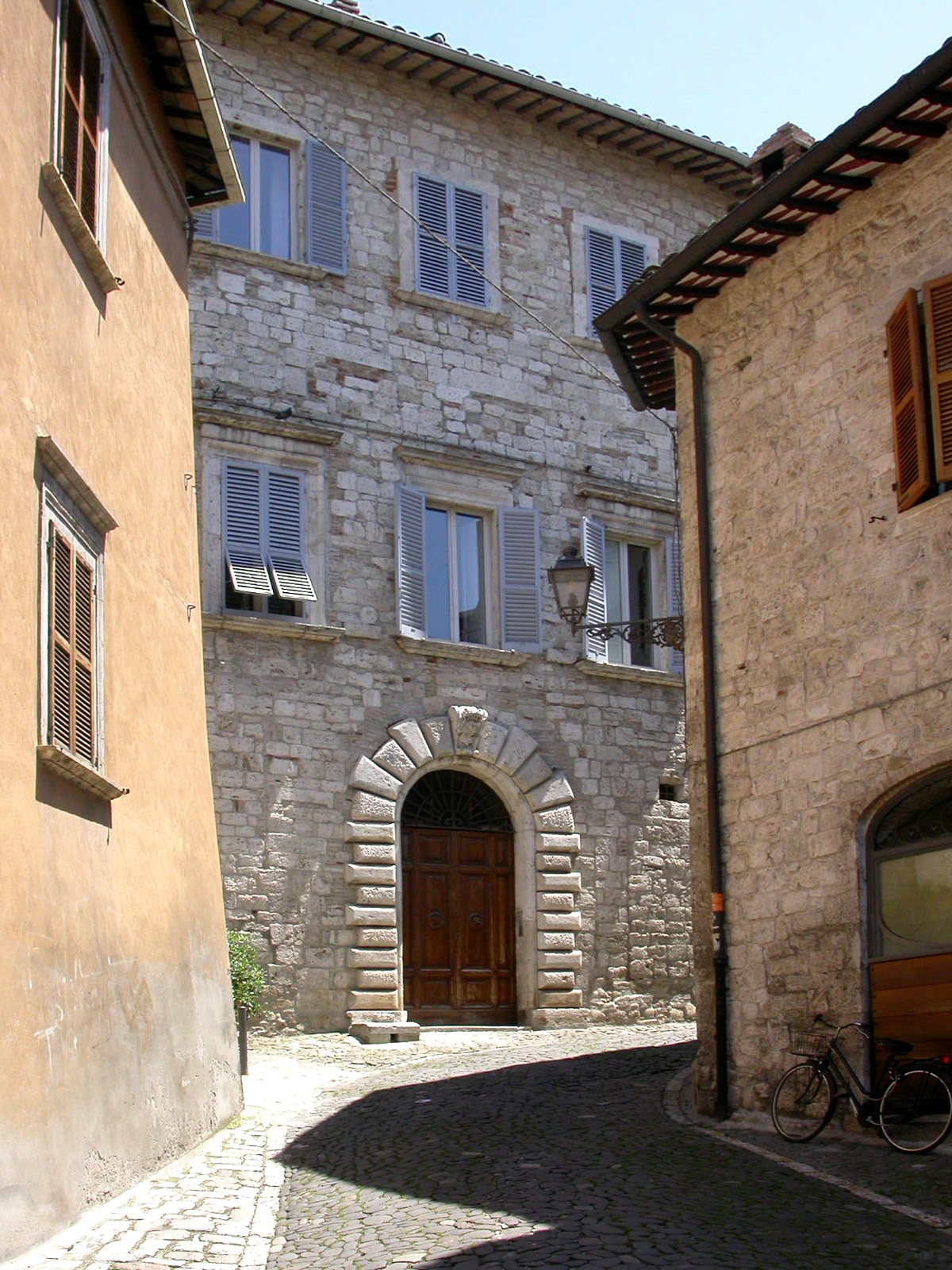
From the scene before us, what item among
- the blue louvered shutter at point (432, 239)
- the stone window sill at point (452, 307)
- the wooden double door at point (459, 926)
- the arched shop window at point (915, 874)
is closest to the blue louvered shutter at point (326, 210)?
the stone window sill at point (452, 307)

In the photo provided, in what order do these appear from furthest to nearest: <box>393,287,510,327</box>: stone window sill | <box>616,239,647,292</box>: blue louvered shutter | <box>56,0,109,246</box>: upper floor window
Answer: <box>616,239,647,292</box>: blue louvered shutter, <box>393,287,510,327</box>: stone window sill, <box>56,0,109,246</box>: upper floor window

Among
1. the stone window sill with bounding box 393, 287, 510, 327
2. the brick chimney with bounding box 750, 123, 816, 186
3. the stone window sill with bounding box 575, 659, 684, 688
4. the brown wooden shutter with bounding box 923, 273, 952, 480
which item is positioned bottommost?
the stone window sill with bounding box 575, 659, 684, 688

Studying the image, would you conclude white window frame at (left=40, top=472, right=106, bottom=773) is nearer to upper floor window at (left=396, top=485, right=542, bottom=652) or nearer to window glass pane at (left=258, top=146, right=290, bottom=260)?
upper floor window at (left=396, top=485, right=542, bottom=652)

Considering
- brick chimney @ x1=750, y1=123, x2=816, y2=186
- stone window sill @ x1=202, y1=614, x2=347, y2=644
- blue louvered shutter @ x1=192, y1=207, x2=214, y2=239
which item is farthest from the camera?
blue louvered shutter @ x1=192, y1=207, x2=214, y2=239

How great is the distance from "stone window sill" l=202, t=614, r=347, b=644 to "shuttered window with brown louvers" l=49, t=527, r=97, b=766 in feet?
23.0

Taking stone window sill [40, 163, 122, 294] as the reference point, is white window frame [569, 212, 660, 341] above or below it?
above

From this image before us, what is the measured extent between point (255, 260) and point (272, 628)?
3.79m

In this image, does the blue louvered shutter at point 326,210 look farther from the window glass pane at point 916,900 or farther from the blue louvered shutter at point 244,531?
the window glass pane at point 916,900

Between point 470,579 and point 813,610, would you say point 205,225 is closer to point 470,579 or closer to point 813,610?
point 470,579

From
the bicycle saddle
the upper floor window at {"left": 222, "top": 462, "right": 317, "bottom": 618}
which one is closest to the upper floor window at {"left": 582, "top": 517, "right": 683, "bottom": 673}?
the upper floor window at {"left": 222, "top": 462, "right": 317, "bottom": 618}

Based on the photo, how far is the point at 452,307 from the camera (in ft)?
56.9

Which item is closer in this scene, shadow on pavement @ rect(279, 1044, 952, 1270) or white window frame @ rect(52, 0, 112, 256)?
shadow on pavement @ rect(279, 1044, 952, 1270)

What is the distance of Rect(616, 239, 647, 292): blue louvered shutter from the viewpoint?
1870 cm

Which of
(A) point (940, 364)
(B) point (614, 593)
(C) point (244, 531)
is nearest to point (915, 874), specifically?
(A) point (940, 364)
